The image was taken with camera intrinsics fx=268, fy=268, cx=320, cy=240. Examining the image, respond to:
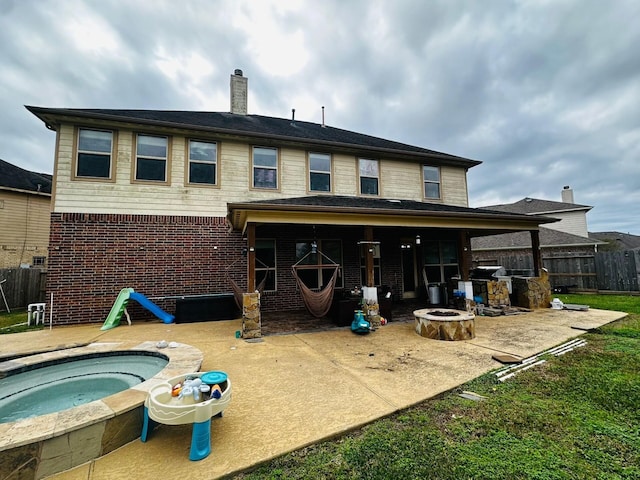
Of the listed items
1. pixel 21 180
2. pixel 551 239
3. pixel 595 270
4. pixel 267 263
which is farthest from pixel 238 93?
pixel 551 239

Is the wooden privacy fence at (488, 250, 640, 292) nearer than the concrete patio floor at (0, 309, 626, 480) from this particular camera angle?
No

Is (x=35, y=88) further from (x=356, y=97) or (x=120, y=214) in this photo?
(x=356, y=97)

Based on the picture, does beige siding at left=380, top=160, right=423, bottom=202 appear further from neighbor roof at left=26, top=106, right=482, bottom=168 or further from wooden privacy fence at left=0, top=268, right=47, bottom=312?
wooden privacy fence at left=0, top=268, right=47, bottom=312

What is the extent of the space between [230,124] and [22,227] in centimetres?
1226

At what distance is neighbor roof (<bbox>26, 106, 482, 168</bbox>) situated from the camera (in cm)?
677

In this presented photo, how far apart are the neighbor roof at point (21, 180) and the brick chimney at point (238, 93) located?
37.4ft

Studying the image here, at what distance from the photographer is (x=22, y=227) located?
41.5 feet

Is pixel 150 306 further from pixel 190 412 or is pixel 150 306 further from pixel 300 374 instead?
pixel 190 412

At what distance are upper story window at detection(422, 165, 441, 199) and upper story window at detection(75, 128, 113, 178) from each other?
10.1 meters

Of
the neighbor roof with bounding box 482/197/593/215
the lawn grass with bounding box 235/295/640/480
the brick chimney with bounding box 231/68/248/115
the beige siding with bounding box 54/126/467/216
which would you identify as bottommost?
the lawn grass with bounding box 235/295/640/480

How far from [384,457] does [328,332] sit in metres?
3.96

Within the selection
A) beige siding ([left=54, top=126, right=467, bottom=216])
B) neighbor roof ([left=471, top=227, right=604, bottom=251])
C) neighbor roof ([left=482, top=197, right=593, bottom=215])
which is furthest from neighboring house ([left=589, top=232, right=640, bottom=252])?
beige siding ([left=54, top=126, right=467, bottom=216])

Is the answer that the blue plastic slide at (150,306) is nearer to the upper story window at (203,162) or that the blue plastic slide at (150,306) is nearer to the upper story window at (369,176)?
the upper story window at (203,162)

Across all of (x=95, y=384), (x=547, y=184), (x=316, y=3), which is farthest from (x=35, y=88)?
(x=547, y=184)
